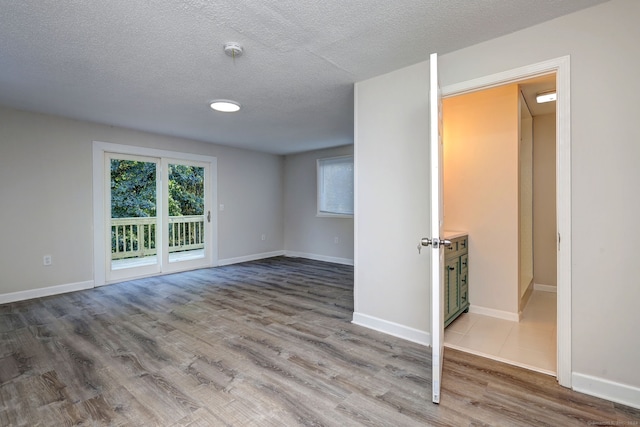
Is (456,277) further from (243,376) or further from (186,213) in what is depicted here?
(186,213)

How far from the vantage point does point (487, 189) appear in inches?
125

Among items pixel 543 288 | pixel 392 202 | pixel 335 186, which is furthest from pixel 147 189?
pixel 543 288

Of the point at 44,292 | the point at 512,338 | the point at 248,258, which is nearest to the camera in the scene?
the point at 512,338

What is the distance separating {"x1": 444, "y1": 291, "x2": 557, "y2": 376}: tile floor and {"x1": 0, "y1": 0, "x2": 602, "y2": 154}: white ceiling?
2.35 meters

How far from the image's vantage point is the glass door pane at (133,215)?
4.58 metres

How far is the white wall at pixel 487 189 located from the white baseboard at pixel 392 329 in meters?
1.10

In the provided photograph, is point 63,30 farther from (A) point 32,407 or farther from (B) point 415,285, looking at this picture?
(B) point 415,285

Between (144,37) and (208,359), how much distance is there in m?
2.38

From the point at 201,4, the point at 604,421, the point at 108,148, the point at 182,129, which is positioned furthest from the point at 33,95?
the point at 604,421

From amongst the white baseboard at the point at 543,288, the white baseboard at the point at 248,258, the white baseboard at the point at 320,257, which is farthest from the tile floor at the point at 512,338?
the white baseboard at the point at 248,258

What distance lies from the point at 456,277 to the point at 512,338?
2.14 feet

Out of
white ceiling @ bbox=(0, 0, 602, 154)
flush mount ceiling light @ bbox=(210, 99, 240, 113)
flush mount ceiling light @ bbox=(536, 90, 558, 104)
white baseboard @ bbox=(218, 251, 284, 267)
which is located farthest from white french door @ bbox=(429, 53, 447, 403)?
white baseboard @ bbox=(218, 251, 284, 267)

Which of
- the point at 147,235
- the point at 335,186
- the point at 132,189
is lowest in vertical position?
the point at 147,235

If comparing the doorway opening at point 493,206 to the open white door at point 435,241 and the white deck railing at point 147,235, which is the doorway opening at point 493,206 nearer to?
the open white door at point 435,241
